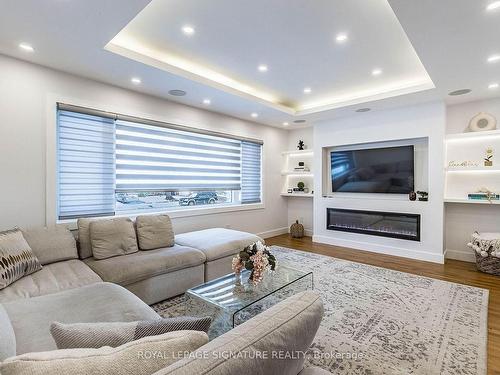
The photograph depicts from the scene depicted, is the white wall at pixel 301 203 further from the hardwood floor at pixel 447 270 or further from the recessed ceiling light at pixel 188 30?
the recessed ceiling light at pixel 188 30

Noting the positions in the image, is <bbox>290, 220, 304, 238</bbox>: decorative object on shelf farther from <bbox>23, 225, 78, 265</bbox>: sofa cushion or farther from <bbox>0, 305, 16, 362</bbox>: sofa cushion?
<bbox>0, 305, 16, 362</bbox>: sofa cushion

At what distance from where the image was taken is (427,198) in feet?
14.6

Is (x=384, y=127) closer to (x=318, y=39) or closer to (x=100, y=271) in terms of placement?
(x=318, y=39)

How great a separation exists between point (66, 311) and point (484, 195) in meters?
5.34

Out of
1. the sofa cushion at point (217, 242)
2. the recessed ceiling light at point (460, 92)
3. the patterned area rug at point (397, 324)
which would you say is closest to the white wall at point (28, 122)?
the sofa cushion at point (217, 242)

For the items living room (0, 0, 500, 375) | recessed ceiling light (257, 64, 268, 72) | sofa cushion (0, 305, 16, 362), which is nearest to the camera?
sofa cushion (0, 305, 16, 362)

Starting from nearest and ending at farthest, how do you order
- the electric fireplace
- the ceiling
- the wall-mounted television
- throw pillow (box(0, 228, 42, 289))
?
1. throw pillow (box(0, 228, 42, 289))
2. the ceiling
3. the electric fireplace
4. the wall-mounted television

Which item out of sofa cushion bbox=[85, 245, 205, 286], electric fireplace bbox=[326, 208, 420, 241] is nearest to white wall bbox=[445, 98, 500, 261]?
electric fireplace bbox=[326, 208, 420, 241]

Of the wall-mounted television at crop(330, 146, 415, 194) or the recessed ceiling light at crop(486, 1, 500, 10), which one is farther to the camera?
the wall-mounted television at crop(330, 146, 415, 194)

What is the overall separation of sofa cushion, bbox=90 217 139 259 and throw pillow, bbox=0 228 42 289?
0.53 m

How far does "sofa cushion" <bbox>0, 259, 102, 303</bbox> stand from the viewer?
200 cm

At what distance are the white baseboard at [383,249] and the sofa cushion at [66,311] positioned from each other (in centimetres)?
437

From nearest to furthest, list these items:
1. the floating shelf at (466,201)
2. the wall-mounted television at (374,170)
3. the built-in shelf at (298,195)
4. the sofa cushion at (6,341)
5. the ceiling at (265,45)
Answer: the sofa cushion at (6,341), the ceiling at (265,45), the floating shelf at (466,201), the wall-mounted television at (374,170), the built-in shelf at (298,195)

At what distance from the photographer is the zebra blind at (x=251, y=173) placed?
570 centimetres
